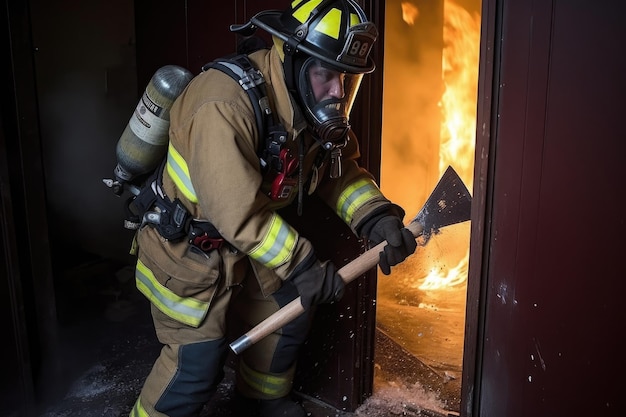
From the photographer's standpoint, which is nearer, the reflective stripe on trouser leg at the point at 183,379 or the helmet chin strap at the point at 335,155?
the helmet chin strap at the point at 335,155

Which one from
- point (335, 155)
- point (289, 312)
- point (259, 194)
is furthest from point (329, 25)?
point (289, 312)

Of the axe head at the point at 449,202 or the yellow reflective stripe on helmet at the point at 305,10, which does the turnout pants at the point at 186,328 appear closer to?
the axe head at the point at 449,202

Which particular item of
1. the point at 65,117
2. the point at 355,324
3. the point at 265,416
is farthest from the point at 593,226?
the point at 65,117

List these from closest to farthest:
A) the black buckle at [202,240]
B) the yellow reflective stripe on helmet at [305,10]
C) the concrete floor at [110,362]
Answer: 1. the yellow reflective stripe on helmet at [305,10]
2. the black buckle at [202,240]
3. the concrete floor at [110,362]

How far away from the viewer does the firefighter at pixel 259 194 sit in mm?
2400

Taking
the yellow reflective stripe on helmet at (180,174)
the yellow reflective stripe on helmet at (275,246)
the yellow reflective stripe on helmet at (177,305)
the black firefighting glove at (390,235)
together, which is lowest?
the yellow reflective stripe on helmet at (177,305)

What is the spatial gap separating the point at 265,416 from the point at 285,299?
0.71 m

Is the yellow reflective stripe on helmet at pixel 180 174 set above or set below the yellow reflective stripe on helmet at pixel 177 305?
above

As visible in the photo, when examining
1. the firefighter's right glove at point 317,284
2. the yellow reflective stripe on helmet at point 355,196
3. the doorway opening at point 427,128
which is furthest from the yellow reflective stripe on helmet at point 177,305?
the doorway opening at point 427,128

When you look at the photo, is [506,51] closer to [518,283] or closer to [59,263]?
[518,283]

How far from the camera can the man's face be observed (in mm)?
2496

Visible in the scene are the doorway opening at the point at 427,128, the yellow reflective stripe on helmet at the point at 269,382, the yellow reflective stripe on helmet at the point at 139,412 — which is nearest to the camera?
the yellow reflective stripe on helmet at the point at 139,412

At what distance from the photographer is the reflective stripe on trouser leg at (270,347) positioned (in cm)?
312

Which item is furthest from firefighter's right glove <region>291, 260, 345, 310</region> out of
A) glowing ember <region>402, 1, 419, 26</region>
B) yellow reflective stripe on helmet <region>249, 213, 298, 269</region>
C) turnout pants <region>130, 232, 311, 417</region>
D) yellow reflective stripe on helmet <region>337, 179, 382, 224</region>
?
glowing ember <region>402, 1, 419, 26</region>
